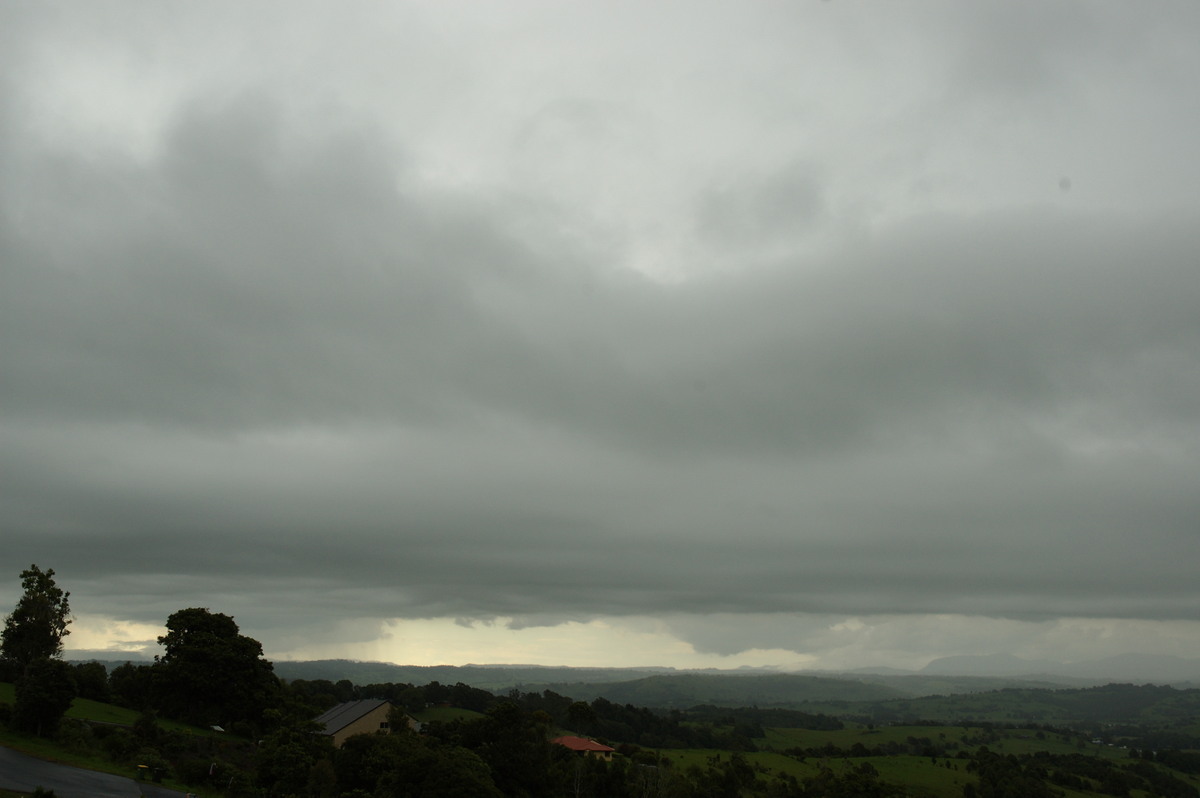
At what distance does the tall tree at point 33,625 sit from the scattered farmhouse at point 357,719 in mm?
31422

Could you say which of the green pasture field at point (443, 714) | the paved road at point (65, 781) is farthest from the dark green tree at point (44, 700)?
the green pasture field at point (443, 714)

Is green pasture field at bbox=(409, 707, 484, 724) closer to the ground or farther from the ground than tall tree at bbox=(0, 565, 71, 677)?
closer to the ground

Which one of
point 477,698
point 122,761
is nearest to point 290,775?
point 122,761

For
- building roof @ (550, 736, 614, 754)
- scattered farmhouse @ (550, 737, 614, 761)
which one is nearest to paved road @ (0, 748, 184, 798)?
scattered farmhouse @ (550, 737, 614, 761)

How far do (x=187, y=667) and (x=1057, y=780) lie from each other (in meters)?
156

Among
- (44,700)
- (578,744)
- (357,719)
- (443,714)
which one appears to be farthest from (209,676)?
(443,714)

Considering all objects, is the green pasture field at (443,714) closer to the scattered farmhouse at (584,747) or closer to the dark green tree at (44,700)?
the scattered farmhouse at (584,747)

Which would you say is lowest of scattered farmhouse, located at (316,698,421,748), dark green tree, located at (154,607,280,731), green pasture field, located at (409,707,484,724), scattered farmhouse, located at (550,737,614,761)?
green pasture field, located at (409,707,484,724)

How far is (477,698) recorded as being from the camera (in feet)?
602

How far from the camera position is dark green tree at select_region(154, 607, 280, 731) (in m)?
89.9

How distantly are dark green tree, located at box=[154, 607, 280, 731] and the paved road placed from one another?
41649mm

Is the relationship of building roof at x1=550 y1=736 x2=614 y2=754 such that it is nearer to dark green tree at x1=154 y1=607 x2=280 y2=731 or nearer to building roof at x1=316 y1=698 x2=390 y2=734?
building roof at x1=316 y1=698 x2=390 y2=734

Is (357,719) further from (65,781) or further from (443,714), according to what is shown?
(443,714)

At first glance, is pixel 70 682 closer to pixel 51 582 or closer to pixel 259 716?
pixel 51 582
